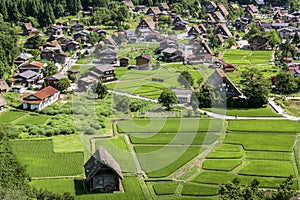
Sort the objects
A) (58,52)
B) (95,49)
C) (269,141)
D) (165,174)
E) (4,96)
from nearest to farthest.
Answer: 1. (165,174)
2. (269,141)
3. (4,96)
4. (58,52)
5. (95,49)

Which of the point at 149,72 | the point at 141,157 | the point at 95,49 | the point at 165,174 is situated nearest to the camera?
the point at 165,174

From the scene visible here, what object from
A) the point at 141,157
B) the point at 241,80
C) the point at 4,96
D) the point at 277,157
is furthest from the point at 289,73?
the point at 4,96

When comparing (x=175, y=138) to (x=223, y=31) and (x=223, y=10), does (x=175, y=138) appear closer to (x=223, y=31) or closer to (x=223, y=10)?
(x=223, y=31)

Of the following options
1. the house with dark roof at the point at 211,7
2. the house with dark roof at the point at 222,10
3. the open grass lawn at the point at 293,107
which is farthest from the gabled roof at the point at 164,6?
the open grass lawn at the point at 293,107

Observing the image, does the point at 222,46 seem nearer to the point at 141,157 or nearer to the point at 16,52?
the point at 16,52

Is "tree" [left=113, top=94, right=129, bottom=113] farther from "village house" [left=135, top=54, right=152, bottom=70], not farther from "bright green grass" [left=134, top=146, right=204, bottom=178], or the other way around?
"village house" [left=135, top=54, right=152, bottom=70]

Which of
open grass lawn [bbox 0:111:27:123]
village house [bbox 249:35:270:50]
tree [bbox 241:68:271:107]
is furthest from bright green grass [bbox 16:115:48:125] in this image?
village house [bbox 249:35:270:50]
